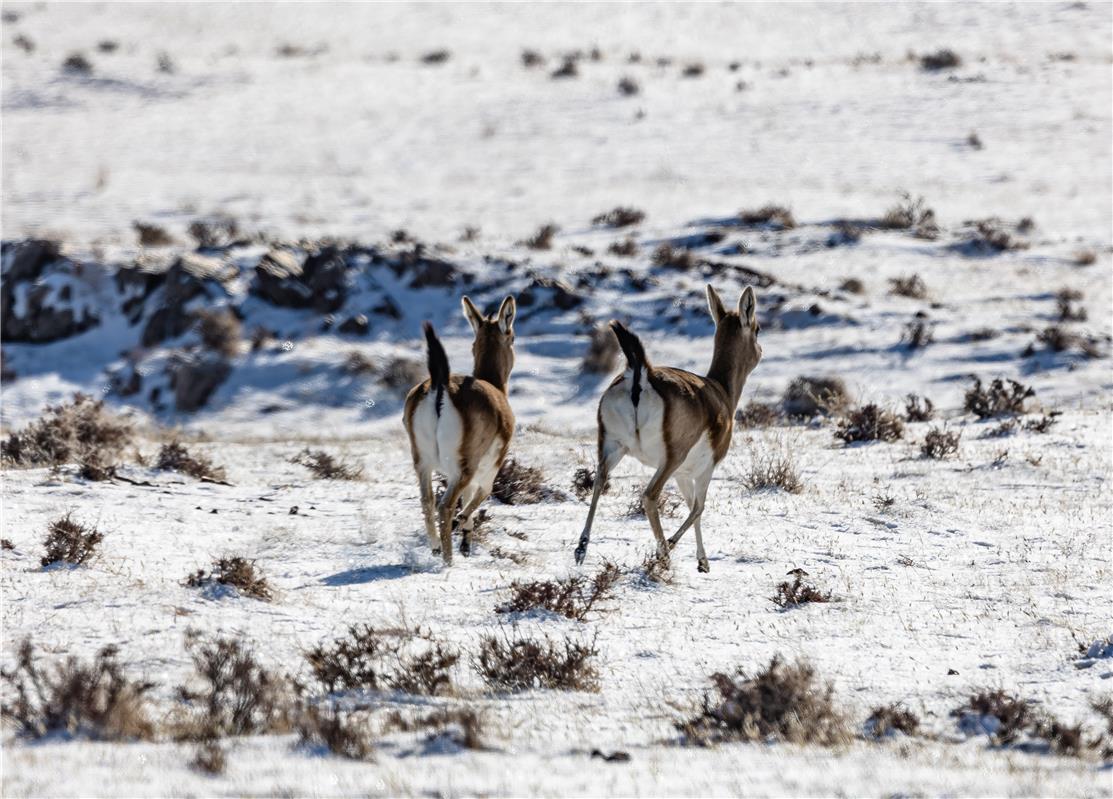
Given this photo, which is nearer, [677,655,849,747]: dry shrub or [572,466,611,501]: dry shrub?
[677,655,849,747]: dry shrub

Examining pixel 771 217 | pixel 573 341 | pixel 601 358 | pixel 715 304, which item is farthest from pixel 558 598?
pixel 771 217

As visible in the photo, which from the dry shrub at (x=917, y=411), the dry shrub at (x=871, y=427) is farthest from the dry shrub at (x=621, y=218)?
the dry shrub at (x=871, y=427)

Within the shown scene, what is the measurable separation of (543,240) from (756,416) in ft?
25.3

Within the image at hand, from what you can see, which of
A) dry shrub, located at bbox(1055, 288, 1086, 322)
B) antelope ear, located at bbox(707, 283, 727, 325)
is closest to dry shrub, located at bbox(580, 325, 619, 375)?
dry shrub, located at bbox(1055, 288, 1086, 322)

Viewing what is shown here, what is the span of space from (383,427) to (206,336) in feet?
13.9

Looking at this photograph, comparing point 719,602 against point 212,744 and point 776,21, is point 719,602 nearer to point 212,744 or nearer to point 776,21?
point 212,744

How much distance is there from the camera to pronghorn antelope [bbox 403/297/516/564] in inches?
332

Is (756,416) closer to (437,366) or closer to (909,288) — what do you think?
(909,288)

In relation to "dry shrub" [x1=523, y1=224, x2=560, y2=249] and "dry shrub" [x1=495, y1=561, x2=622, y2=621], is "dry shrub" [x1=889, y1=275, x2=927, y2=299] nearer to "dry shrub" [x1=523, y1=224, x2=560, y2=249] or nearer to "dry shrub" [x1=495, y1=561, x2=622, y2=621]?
"dry shrub" [x1=523, y1=224, x2=560, y2=249]

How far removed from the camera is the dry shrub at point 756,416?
605 inches

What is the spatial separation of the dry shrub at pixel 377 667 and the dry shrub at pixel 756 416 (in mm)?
9588

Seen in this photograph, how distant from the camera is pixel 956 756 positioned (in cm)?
513

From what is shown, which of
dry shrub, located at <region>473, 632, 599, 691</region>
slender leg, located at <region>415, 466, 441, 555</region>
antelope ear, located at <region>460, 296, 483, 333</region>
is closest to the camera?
dry shrub, located at <region>473, 632, 599, 691</region>

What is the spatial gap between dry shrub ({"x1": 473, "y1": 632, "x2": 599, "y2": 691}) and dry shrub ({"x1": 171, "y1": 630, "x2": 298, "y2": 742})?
103cm
